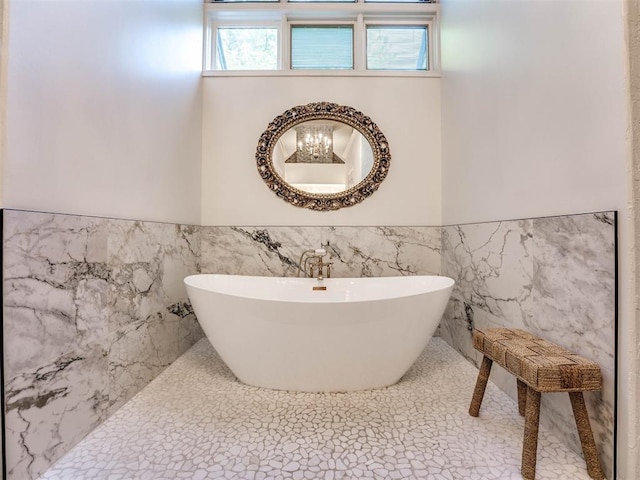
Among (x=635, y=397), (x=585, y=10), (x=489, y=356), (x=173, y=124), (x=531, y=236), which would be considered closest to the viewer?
(x=635, y=397)

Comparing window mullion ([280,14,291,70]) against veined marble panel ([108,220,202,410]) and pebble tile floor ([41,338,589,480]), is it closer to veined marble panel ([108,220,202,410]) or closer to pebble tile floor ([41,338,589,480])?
veined marble panel ([108,220,202,410])

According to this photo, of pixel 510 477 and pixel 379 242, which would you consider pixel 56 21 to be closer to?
pixel 379 242

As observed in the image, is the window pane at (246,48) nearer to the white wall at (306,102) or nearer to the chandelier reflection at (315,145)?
the white wall at (306,102)

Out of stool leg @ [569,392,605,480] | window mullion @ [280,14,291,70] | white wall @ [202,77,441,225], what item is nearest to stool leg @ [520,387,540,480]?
stool leg @ [569,392,605,480]

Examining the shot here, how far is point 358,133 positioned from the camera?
218 cm

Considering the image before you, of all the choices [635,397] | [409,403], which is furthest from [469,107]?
[409,403]

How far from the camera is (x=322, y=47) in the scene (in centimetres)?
230

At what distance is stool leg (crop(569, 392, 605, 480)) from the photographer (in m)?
0.86

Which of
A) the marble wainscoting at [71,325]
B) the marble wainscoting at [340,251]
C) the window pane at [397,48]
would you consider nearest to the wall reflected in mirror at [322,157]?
the marble wainscoting at [340,251]

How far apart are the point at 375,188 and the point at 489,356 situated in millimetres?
1367

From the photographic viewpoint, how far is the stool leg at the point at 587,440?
86 cm

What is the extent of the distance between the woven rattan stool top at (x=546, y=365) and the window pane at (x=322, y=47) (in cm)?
225

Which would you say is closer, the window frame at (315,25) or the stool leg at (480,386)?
the stool leg at (480,386)

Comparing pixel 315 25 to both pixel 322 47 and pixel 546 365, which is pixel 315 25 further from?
pixel 546 365
